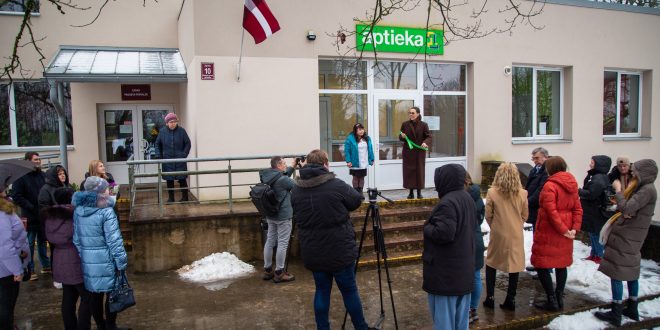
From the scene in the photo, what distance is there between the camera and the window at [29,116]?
1116 cm

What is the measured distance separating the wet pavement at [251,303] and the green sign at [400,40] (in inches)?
188

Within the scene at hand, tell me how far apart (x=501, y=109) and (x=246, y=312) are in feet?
25.6

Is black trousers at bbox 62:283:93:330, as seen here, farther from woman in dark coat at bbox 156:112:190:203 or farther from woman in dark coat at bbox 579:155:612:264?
woman in dark coat at bbox 579:155:612:264

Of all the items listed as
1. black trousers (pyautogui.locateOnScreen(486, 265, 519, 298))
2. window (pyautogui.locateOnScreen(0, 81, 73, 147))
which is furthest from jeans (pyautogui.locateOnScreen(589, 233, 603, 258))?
window (pyautogui.locateOnScreen(0, 81, 73, 147))

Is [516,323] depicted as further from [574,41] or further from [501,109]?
[574,41]

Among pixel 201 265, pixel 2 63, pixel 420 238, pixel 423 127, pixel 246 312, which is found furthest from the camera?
pixel 2 63

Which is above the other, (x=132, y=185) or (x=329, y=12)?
(x=329, y=12)

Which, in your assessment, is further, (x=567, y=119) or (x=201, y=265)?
(x=567, y=119)

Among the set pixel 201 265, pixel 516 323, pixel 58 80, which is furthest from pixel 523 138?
pixel 58 80

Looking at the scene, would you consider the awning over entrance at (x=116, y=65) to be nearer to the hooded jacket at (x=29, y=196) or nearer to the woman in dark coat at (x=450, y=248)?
the hooded jacket at (x=29, y=196)

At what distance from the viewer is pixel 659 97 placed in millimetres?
12938

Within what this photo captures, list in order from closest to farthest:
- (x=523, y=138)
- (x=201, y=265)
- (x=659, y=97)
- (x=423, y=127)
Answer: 1. (x=201, y=265)
2. (x=423, y=127)
3. (x=523, y=138)
4. (x=659, y=97)

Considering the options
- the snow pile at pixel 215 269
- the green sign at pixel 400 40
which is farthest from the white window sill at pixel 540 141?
the snow pile at pixel 215 269

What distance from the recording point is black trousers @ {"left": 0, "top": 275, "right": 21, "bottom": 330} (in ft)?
14.4
